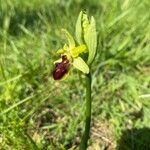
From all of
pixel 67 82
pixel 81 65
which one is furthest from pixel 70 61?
pixel 67 82

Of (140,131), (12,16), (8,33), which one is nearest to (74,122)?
(140,131)

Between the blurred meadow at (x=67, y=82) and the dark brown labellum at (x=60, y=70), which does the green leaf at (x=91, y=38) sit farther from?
the blurred meadow at (x=67, y=82)

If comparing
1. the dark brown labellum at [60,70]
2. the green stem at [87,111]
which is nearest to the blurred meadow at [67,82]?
the green stem at [87,111]

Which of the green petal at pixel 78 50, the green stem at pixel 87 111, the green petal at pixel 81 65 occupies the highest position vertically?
the green petal at pixel 78 50

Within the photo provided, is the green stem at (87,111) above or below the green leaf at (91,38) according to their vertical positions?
below

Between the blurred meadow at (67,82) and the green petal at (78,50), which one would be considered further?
the blurred meadow at (67,82)
